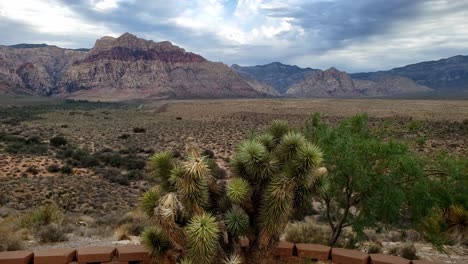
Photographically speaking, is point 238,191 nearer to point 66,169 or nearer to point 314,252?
point 314,252

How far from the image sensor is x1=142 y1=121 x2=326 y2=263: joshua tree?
8195 millimetres

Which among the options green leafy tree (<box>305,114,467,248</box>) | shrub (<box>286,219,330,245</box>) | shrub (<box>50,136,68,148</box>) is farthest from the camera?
shrub (<box>50,136,68,148</box>)

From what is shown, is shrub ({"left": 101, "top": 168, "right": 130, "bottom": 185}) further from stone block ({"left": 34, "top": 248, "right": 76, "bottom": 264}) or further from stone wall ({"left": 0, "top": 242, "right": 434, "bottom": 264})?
stone block ({"left": 34, "top": 248, "right": 76, "bottom": 264})

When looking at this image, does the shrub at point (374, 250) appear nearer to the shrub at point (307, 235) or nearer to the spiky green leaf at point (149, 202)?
the shrub at point (307, 235)

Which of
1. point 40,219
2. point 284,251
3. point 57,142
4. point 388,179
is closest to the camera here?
point 284,251

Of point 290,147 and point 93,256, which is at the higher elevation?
point 290,147

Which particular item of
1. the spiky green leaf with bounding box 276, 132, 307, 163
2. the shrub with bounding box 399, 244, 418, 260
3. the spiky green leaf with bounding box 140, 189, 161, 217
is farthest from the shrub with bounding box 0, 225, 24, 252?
the shrub with bounding box 399, 244, 418, 260

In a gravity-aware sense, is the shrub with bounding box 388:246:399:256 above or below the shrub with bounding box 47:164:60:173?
above

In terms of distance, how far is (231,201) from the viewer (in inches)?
357

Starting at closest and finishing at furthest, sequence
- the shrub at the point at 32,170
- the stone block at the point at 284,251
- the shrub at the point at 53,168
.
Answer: the stone block at the point at 284,251 < the shrub at the point at 32,170 < the shrub at the point at 53,168

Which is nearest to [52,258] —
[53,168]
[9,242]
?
[9,242]

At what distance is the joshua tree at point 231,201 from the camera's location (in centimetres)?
820

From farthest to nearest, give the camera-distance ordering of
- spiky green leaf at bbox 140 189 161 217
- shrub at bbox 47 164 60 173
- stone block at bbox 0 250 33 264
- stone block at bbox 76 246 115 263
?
shrub at bbox 47 164 60 173 < spiky green leaf at bbox 140 189 161 217 < stone block at bbox 76 246 115 263 < stone block at bbox 0 250 33 264

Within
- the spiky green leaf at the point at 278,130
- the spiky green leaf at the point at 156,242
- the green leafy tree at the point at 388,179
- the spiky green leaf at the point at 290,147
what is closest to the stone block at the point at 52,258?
the spiky green leaf at the point at 156,242
